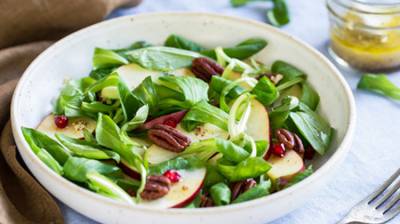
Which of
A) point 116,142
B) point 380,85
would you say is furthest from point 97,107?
point 380,85

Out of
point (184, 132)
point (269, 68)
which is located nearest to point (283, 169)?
point (184, 132)

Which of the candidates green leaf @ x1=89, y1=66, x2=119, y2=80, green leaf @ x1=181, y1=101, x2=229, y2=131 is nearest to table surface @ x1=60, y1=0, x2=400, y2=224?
green leaf @ x1=181, y1=101, x2=229, y2=131

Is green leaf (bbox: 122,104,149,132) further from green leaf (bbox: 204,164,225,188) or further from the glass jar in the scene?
the glass jar

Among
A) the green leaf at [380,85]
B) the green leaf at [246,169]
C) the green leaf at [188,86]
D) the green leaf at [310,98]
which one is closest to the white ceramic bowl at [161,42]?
the green leaf at [310,98]

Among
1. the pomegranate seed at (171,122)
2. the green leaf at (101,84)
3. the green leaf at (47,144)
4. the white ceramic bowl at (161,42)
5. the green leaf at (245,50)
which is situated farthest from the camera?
the green leaf at (245,50)

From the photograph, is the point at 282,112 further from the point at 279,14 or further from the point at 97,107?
the point at 279,14

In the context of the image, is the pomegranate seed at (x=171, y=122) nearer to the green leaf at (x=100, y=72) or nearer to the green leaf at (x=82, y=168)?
the green leaf at (x=82, y=168)
